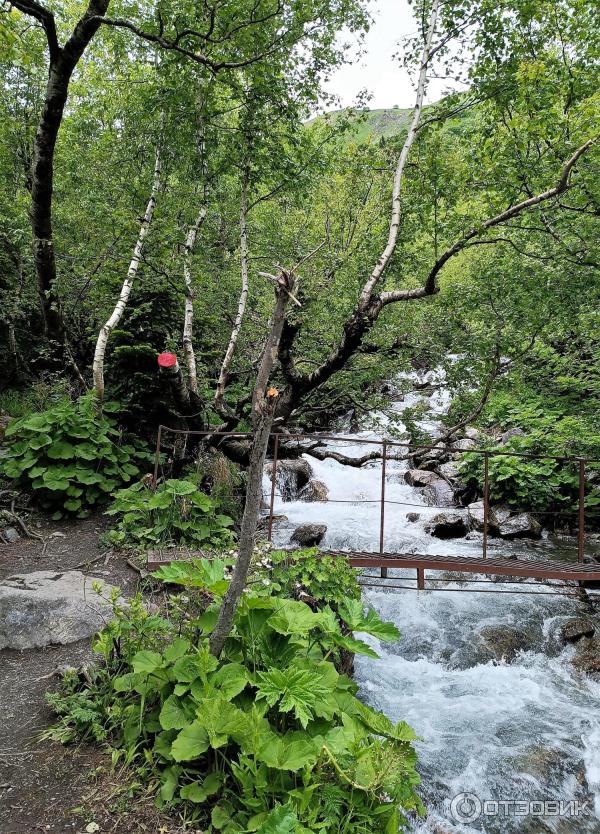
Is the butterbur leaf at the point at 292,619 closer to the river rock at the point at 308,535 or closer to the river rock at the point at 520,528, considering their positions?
the river rock at the point at 308,535

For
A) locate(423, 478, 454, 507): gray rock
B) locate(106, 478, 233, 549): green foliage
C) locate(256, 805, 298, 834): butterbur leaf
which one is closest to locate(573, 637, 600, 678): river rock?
locate(106, 478, 233, 549): green foliage

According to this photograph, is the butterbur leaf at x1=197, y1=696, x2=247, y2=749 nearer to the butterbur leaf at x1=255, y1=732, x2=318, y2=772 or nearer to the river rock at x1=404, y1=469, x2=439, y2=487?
the butterbur leaf at x1=255, y1=732, x2=318, y2=772

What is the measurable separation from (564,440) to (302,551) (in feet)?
23.0

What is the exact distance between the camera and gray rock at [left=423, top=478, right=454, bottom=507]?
439 inches

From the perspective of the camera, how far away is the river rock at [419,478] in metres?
11.9

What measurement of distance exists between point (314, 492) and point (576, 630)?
6.10 meters

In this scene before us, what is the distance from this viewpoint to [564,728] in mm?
4832

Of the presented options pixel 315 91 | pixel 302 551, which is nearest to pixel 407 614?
pixel 302 551

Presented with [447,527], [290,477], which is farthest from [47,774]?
[290,477]

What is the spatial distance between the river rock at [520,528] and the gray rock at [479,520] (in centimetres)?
13

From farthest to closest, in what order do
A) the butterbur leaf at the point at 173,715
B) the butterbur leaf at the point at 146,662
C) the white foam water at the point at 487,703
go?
the white foam water at the point at 487,703 → the butterbur leaf at the point at 146,662 → the butterbur leaf at the point at 173,715

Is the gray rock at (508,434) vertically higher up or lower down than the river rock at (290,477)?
higher up

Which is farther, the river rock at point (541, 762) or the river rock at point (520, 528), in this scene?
the river rock at point (520, 528)

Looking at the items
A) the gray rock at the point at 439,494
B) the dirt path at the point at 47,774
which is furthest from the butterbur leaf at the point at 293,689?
the gray rock at the point at 439,494
